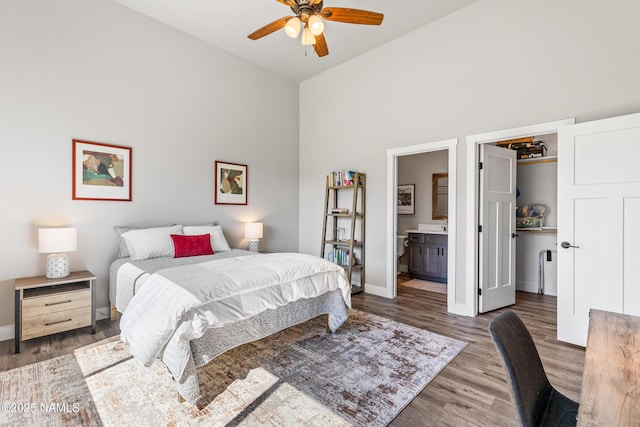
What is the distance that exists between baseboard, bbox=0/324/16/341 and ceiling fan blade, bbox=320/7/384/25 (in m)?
4.21

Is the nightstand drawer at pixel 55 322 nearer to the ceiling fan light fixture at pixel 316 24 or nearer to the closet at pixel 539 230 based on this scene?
the ceiling fan light fixture at pixel 316 24

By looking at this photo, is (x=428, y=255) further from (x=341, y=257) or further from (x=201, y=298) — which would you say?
(x=201, y=298)

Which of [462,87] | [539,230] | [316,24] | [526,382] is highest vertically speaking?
[316,24]

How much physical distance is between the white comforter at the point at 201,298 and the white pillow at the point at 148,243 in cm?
120

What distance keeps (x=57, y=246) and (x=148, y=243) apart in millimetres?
781

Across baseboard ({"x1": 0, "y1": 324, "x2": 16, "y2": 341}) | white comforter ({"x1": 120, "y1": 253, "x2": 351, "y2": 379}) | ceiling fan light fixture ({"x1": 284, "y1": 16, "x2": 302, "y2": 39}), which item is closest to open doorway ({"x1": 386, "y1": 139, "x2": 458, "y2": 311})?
white comforter ({"x1": 120, "y1": 253, "x2": 351, "y2": 379})

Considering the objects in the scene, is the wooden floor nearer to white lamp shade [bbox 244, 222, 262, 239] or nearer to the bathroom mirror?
white lamp shade [bbox 244, 222, 262, 239]

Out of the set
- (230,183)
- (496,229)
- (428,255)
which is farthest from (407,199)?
(230,183)

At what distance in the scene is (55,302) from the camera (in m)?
2.83

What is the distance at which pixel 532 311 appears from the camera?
3.84m

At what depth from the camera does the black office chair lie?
1.03 metres

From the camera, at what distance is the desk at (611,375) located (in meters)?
0.78

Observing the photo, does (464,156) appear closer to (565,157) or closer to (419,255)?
(565,157)

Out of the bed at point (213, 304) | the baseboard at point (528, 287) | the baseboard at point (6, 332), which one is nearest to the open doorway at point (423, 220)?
the baseboard at point (528, 287)
